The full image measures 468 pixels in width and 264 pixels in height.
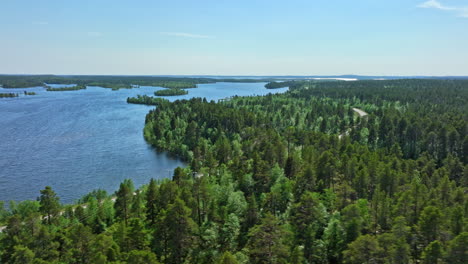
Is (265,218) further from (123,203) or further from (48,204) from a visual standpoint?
(48,204)

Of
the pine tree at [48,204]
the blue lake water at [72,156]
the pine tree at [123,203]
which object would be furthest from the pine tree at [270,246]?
the blue lake water at [72,156]

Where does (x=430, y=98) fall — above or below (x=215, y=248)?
above

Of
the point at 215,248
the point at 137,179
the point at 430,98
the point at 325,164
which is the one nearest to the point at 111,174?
the point at 137,179

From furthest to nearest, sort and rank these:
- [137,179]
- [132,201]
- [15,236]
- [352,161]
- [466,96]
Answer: [466,96] < [137,179] < [352,161] < [132,201] < [15,236]

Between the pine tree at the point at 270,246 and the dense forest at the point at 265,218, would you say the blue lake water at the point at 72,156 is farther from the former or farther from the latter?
the pine tree at the point at 270,246

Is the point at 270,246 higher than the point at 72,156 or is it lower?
higher

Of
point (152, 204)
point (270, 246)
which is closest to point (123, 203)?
point (152, 204)

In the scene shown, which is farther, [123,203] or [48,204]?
[123,203]

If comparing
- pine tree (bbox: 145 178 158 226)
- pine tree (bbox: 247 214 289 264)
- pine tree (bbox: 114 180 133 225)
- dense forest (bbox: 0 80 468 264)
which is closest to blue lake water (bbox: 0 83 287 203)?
dense forest (bbox: 0 80 468 264)

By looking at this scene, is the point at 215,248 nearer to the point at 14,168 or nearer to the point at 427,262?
the point at 427,262

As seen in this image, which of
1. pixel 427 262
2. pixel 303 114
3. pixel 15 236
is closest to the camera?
pixel 427 262

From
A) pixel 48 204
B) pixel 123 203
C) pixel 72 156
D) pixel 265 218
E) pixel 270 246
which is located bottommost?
pixel 72 156
